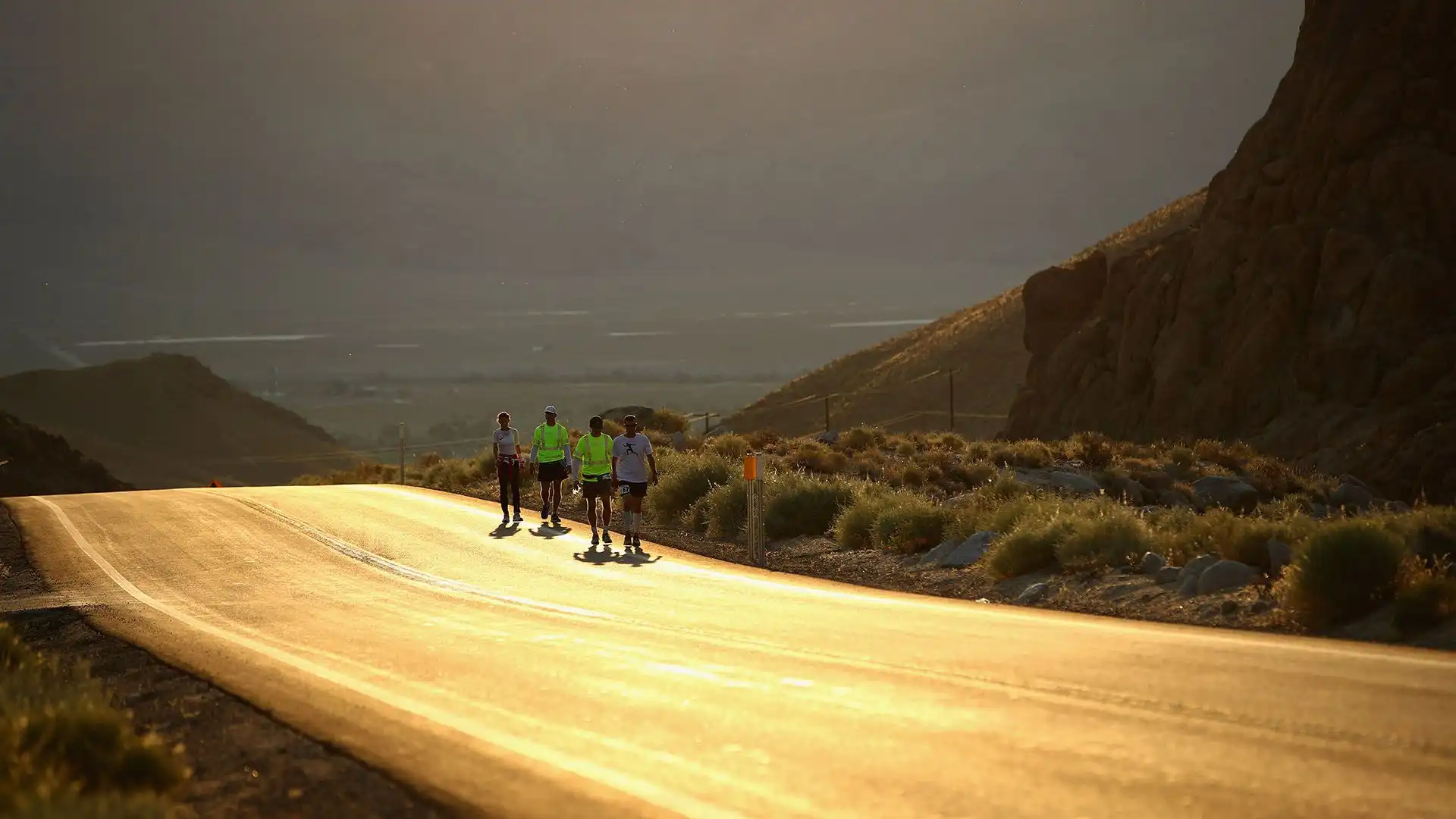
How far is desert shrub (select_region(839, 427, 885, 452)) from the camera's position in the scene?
42.1m

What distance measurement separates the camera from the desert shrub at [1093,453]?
37344mm

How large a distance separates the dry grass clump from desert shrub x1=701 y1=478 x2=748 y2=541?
15333mm

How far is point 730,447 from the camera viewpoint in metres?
41.7

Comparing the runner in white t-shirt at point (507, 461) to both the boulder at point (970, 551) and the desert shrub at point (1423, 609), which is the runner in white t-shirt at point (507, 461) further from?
the desert shrub at point (1423, 609)

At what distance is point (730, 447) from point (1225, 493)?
13.3m

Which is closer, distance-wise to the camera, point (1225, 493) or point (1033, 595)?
point (1033, 595)

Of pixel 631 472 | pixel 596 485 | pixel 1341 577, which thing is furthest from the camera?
pixel 596 485

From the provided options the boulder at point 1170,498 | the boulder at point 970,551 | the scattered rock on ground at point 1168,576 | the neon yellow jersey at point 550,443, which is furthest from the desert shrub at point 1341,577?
the boulder at point 1170,498

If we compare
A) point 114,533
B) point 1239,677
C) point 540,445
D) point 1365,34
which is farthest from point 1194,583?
point 1365,34

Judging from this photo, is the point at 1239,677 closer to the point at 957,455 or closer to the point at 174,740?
the point at 174,740

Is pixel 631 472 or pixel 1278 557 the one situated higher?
pixel 631 472

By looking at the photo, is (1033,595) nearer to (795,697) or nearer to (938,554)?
(938,554)

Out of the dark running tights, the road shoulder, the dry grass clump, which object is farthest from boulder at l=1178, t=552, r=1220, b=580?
the dark running tights

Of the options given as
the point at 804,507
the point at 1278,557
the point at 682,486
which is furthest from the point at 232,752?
the point at 682,486
